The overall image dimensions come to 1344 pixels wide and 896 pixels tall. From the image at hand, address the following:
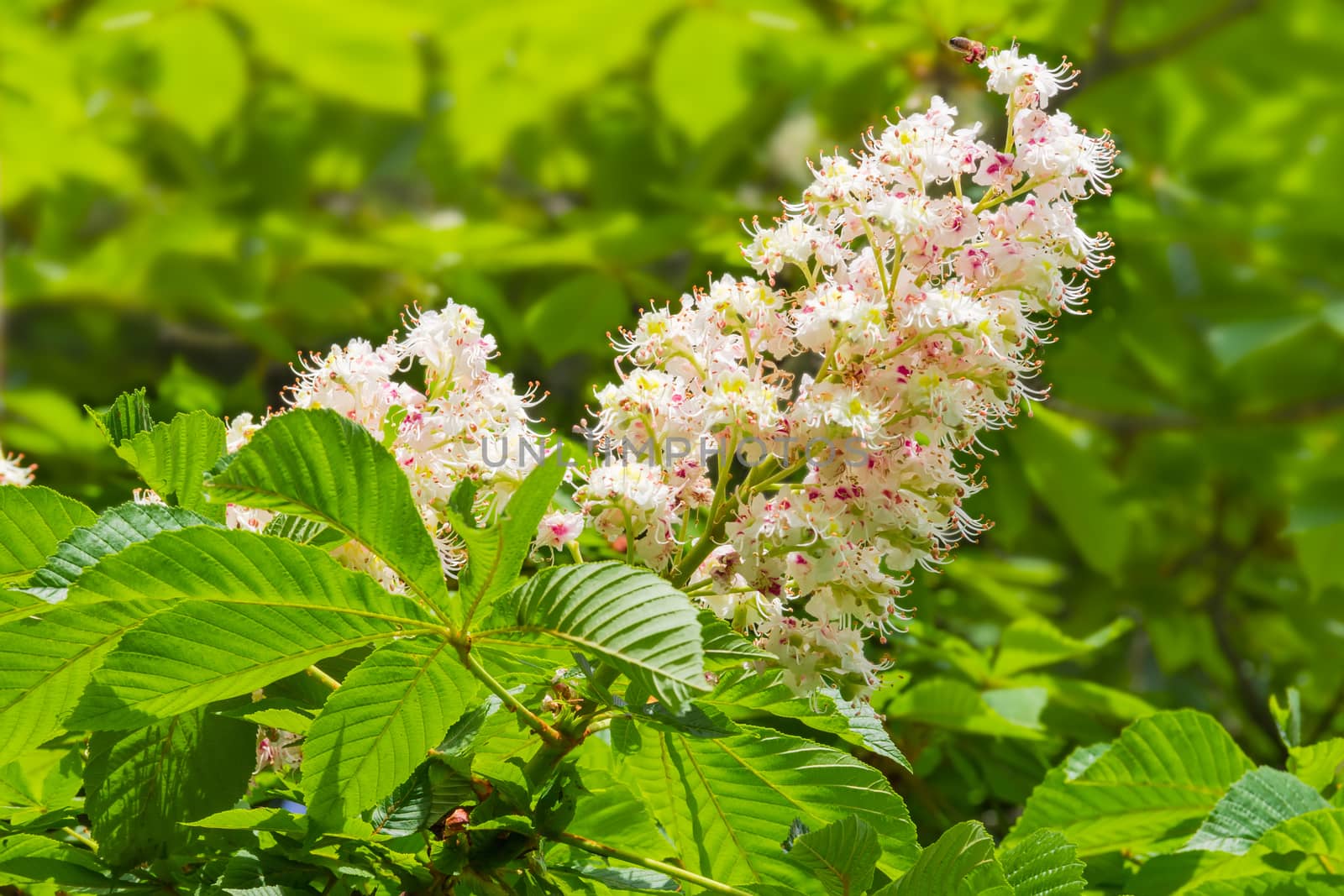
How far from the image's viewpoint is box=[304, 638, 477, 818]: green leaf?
0.78 m

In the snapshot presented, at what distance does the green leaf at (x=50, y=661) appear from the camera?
2.57ft

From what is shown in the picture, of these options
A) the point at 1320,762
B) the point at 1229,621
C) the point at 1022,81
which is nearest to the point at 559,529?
the point at 1022,81

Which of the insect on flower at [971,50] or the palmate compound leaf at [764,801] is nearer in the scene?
the palmate compound leaf at [764,801]

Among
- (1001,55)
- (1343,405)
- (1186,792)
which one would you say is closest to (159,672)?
(1001,55)

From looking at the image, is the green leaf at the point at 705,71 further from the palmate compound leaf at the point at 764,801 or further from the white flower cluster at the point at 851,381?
the palmate compound leaf at the point at 764,801

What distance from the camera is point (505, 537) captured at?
0.78 m

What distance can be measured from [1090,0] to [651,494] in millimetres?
2124

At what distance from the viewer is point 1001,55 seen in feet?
3.45

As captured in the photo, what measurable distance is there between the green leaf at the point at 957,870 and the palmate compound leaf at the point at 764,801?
9cm

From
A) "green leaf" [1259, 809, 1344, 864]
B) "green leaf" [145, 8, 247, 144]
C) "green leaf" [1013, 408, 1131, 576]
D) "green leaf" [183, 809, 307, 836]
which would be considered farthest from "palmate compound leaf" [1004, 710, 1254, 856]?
"green leaf" [145, 8, 247, 144]

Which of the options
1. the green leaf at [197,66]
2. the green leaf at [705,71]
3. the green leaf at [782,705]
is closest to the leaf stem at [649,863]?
the green leaf at [782,705]

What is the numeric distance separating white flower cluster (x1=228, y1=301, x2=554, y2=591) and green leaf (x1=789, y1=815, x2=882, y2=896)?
373 mm

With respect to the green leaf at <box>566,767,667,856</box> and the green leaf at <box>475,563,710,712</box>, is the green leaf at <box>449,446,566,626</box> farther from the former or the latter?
the green leaf at <box>566,767,667,856</box>

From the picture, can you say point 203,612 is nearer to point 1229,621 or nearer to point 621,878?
point 621,878
